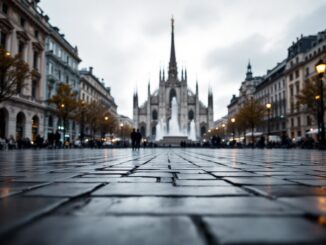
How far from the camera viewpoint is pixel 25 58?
112 feet

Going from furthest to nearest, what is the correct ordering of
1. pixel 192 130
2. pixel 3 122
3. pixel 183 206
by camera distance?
pixel 192 130 < pixel 3 122 < pixel 183 206

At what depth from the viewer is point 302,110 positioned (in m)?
50.5

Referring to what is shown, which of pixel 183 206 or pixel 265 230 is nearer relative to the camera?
pixel 265 230

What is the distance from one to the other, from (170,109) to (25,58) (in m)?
63.6

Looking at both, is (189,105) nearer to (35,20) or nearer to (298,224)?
(35,20)

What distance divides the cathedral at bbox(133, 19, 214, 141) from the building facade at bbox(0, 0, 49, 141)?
55.5m

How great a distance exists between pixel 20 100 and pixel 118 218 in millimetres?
33525

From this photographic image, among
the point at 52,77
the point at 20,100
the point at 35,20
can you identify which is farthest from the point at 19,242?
the point at 52,77

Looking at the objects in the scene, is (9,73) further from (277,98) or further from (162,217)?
(277,98)

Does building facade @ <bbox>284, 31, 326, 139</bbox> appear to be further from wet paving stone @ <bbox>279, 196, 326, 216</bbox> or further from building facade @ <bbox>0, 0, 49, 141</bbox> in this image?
wet paving stone @ <bbox>279, 196, 326, 216</bbox>

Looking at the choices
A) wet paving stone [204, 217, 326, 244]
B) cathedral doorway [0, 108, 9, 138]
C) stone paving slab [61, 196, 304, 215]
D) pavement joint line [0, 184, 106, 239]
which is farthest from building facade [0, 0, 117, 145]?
wet paving stone [204, 217, 326, 244]

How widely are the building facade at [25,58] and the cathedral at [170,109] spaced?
182 ft

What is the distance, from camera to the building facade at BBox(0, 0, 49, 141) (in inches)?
1179

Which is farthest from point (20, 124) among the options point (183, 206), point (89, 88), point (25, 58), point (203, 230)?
point (203, 230)
